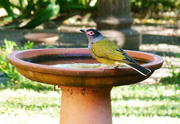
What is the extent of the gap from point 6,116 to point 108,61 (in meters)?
1.69

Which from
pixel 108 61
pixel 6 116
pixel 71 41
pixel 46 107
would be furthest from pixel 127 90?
pixel 71 41

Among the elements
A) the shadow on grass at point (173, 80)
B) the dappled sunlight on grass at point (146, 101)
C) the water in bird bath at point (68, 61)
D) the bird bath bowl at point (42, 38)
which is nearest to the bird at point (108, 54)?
the water in bird bath at point (68, 61)

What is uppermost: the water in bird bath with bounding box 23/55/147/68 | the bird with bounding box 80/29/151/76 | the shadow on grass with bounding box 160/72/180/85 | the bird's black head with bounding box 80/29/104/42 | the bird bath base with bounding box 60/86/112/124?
the bird's black head with bounding box 80/29/104/42

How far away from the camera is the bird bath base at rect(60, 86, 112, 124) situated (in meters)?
2.68

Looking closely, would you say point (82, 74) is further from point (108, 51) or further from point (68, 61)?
point (68, 61)

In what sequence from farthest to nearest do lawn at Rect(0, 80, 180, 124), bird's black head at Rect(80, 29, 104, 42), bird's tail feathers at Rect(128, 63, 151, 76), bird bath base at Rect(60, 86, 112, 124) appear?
lawn at Rect(0, 80, 180, 124) < bird bath base at Rect(60, 86, 112, 124) < bird's black head at Rect(80, 29, 104, 42) < bird's tail feathers at Rect(128, 63, 151, 76)

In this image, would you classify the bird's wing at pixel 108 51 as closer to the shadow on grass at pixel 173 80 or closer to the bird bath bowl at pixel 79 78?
the bird bath bowl at pixel 79 78

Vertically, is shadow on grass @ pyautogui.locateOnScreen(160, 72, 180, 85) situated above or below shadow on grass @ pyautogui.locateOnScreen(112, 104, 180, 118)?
below

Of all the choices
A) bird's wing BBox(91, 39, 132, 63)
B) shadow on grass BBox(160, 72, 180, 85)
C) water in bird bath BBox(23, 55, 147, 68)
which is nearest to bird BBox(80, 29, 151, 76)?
bird's wing BBox(91, 39, 132, 63)

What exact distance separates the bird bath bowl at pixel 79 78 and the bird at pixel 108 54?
0.07m

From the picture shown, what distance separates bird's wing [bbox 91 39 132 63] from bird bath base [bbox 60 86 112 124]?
39 cm

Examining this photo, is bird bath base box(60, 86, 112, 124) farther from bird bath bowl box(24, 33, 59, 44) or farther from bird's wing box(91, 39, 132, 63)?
bird bath bowl box(24, 33, 59, 44)

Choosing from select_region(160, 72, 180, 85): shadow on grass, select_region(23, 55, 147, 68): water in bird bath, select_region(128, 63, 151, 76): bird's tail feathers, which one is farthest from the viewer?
select_region(160, 72, 180, 85): shadow on grass

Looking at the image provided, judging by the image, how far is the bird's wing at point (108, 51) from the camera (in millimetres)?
2305
